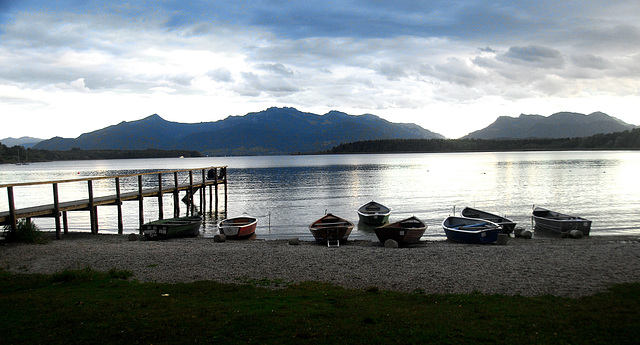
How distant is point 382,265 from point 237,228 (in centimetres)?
1383

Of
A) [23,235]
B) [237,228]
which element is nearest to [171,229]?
[237,228]

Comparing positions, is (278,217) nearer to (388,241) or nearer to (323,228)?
(323,228)

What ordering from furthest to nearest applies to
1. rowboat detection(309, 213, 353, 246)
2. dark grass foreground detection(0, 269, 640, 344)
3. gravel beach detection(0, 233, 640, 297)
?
rowboat detection(309, 213, 353, 246) < gravel beach detection(0, 233, 640, 297) < dark grass foreground detection(0, 269, 640, 344)

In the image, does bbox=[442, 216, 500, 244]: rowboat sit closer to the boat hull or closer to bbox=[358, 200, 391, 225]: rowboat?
the boat hull

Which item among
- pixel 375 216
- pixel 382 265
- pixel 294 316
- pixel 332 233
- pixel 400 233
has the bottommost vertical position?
pixel 375 216

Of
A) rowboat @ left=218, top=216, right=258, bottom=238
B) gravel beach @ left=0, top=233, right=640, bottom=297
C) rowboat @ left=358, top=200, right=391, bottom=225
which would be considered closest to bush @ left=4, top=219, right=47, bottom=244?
gravel beach @ left=0, top=233, right=640, bottom=297

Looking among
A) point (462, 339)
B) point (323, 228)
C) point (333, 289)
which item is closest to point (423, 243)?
point (323, 228)

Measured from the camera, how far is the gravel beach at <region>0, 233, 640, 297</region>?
12.3 m

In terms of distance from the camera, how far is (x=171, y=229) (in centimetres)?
2570

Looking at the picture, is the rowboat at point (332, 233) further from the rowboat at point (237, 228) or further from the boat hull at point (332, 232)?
the rowboat at point (237, 228)

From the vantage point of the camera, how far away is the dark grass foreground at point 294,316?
761 centimetres

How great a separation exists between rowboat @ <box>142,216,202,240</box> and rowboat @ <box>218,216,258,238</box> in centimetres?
194

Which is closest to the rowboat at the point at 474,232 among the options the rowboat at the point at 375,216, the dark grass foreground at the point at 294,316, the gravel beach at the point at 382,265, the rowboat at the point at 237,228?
the gravel beach at the point at 382,265

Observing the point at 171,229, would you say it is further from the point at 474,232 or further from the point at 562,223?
the point at 562,223
